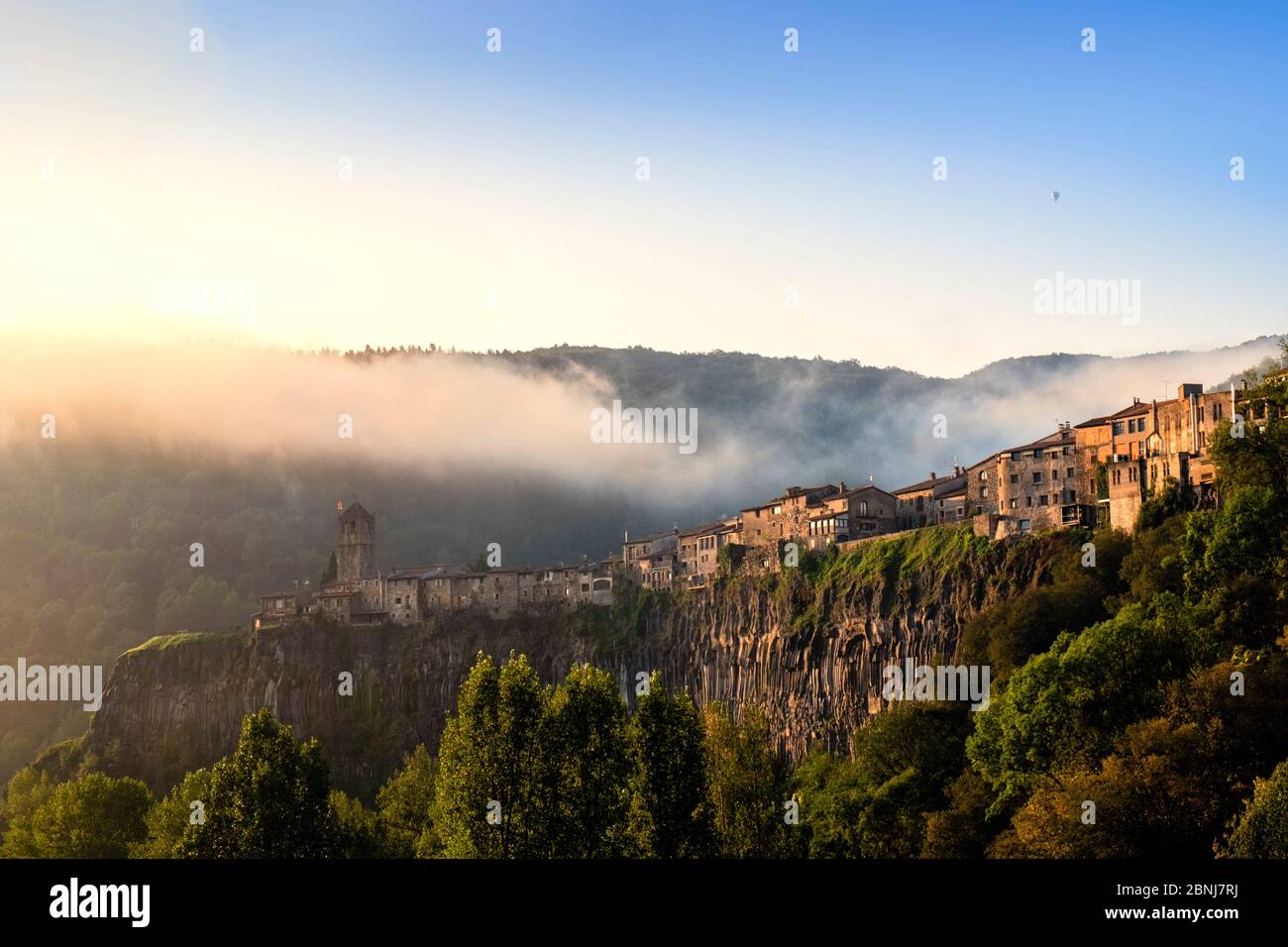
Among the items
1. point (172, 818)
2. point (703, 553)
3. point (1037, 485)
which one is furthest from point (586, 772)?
→ point (703, 553)

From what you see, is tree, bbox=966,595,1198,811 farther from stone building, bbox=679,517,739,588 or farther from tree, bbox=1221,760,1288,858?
stone building, bbox=679,517,739,588

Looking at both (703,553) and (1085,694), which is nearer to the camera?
(1085,694)

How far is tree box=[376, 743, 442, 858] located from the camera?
107m

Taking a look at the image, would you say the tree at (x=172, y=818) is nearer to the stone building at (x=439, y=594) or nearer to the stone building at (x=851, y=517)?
the stone building at (x=851, y=517)

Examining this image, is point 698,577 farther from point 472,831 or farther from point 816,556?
point 472,831

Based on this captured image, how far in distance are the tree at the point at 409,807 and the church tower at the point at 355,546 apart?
66126 mm

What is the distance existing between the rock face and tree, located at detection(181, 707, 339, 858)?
42895mm

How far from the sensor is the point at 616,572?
15925cm

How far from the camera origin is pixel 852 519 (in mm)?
135500

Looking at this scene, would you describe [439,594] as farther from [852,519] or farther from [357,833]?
[357,833]

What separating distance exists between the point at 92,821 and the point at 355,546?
76.9 metres

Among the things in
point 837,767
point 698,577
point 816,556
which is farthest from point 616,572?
point 837,767

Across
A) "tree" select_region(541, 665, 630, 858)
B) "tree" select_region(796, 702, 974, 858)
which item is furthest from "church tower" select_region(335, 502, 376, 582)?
"tree" select_region(541, 665, 630, 858)

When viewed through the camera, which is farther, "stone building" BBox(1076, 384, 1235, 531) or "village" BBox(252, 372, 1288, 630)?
"village" BBox(252, 372, 1288, 630)
